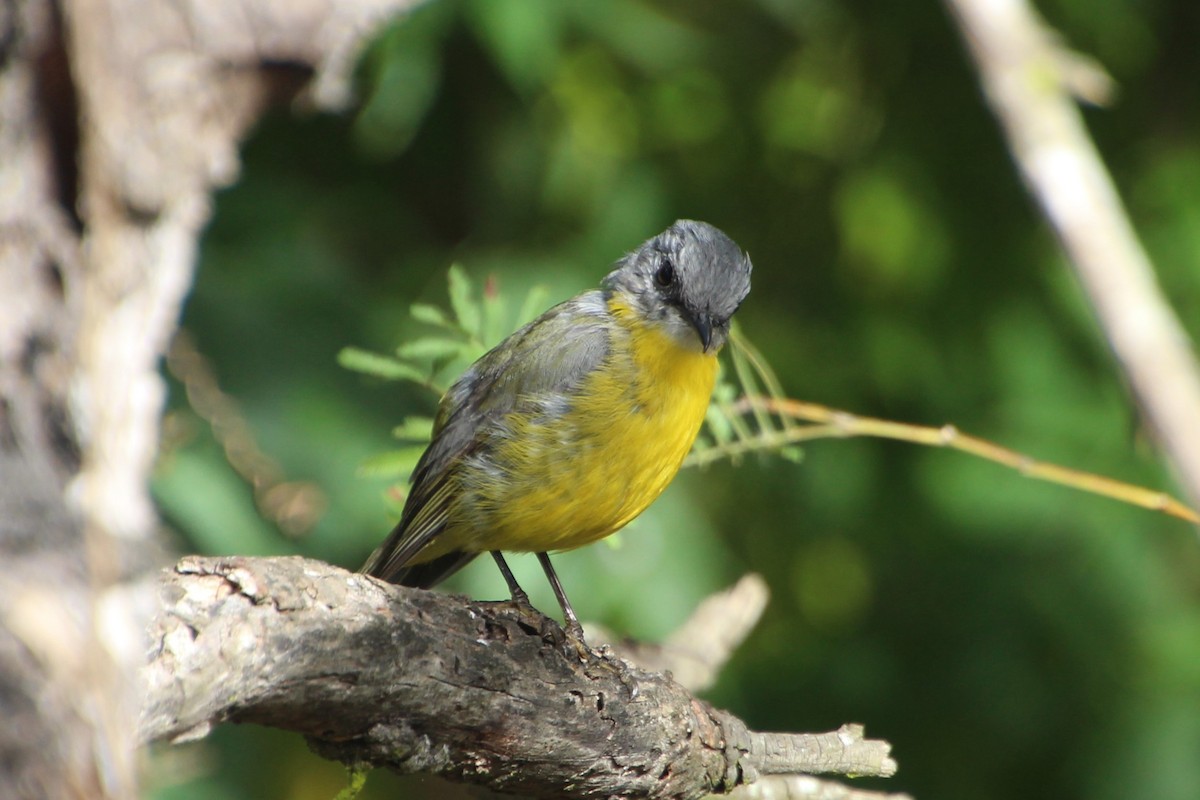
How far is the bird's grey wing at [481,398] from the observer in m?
4.06

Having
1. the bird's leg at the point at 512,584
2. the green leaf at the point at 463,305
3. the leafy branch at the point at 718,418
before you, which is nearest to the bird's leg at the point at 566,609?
the bird's leg at the point at 512,584

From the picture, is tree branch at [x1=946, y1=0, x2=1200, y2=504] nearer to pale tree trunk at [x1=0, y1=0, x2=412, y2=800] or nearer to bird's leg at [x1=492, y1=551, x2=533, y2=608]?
pale tree trunk at [x1=0, y1=0, x2=412, y2=800]

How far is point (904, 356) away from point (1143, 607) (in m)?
1.62

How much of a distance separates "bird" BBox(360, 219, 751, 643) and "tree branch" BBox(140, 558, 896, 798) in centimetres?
50

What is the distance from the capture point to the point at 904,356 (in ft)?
21.2

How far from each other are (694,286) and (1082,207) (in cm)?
136

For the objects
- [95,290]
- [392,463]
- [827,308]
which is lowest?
[95,290]

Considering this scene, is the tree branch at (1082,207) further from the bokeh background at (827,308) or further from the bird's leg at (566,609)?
the bokeh background at (827,308)

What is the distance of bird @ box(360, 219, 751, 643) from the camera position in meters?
3.92

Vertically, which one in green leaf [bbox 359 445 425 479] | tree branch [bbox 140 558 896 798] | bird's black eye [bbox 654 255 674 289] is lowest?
tree branch [bbox 140 558 896 798]

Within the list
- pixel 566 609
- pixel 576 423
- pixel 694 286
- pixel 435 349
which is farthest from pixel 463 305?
pixel 566 609

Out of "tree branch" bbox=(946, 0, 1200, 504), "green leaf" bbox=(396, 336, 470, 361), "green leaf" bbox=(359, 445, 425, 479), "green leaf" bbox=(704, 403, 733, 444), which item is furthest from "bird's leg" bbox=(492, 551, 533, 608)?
"tree branch" bbox=(946, 0, 1200, 504)

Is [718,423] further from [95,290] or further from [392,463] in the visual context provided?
[95,290]

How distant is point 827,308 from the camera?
6.71 m
